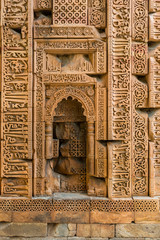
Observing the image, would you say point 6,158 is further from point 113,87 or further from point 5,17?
point 5,17

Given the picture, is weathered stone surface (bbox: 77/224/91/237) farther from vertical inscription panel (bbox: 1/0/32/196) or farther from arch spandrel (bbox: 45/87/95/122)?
arch spandrel (bbox: 45/87/95/122)

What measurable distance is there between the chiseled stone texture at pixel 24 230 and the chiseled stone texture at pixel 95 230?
719mm

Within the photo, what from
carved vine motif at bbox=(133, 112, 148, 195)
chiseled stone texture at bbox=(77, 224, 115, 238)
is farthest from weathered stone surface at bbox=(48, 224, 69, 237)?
carved vine motif at bbox=(133, 112, 148, 195)

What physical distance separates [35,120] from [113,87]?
172cm

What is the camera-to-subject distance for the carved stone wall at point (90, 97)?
390cm

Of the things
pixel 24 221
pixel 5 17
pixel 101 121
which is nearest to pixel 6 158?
pixel 24 221

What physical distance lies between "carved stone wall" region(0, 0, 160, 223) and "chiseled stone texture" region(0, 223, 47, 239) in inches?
11.7

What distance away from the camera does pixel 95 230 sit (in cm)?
386

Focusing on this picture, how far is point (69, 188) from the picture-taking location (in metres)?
4.21

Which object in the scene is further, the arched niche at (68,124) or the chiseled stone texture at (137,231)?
the arched niche at (68,124)

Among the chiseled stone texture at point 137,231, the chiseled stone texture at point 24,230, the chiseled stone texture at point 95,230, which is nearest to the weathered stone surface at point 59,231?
the chiseled stone texture at point 24,230

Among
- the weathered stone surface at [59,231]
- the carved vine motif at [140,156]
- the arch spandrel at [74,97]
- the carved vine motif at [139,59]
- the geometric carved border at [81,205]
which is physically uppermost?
the carved vine motif at [139,59]

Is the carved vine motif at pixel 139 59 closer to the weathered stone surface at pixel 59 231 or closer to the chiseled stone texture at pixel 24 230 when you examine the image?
the weathered stone surface at pixel 59 231

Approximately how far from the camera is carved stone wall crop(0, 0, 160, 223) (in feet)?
12.8
